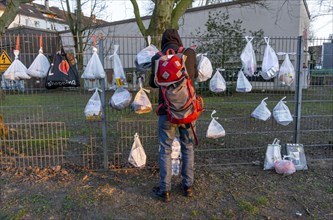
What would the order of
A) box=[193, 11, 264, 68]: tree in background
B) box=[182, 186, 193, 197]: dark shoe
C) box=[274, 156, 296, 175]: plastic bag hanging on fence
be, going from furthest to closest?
box=[193, 11, 264, 68]: tree in background < box=[274, 156, 296, 175]: plastic bag hanging on fence < box=[182, 186, 193, 197]: dark shoe

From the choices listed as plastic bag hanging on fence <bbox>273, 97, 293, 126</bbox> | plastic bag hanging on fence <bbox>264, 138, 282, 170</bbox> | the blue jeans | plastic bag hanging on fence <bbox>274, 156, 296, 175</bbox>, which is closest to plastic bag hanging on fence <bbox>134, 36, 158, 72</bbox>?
the blue jeans

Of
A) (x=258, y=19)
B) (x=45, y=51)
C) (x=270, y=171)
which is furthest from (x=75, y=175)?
(x=258, y=19)

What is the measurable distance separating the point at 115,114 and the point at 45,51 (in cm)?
147

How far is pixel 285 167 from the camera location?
447cm

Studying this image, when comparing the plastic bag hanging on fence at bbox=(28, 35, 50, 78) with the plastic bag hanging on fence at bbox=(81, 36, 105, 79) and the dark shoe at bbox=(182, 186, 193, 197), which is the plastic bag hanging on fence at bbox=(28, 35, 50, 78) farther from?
the dark shoe at bbox=(182, 186, 193, 197)

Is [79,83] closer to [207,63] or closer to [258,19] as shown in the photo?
[207,63]

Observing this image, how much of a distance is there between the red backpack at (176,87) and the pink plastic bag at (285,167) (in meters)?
1.88

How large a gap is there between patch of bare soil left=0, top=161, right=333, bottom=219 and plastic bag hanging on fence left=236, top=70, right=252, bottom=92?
1.27 metres

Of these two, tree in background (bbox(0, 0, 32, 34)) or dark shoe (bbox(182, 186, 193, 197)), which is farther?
tree in background (bbox(0, 0, 32, 34))

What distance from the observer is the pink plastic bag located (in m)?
4.47

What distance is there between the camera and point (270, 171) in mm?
4680

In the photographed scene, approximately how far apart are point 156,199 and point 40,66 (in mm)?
2542

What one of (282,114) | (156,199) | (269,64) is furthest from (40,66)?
(282,114)

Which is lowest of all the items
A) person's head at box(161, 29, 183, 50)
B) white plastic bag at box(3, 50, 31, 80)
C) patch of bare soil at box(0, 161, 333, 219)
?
patch of bare soil at box(0, 161, 333, 219)
